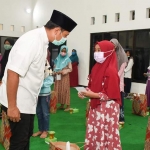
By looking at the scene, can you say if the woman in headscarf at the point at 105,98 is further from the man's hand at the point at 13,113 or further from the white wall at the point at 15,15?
the white wall at the point at 15,15

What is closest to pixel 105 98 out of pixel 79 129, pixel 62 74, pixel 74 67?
pixel 79 129

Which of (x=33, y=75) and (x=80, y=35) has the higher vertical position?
(x=80, y=35)

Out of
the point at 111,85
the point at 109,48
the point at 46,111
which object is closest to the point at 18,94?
the point at 111,85

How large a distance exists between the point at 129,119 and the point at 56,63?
1860 millimetres

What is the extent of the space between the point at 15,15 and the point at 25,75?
351 inches

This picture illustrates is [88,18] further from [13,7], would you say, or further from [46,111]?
[46,111]

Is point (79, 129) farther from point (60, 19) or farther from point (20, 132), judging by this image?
point (60, 19)

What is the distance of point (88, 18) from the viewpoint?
8.07 metres

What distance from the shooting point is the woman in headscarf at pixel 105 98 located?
2225mm

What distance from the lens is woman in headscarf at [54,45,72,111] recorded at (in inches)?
183

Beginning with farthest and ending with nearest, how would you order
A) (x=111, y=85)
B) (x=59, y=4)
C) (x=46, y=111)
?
(x=59, y=4) → (x=46, y=111) → (x=111, y=85)

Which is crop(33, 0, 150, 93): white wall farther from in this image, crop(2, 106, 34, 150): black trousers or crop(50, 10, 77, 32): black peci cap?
crop(2, 106, 34, 150): black trousers

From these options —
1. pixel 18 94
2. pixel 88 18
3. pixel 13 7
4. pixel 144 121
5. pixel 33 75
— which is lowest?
pixel 144 121

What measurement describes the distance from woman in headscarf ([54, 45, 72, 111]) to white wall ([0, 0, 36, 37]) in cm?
569
